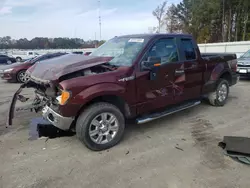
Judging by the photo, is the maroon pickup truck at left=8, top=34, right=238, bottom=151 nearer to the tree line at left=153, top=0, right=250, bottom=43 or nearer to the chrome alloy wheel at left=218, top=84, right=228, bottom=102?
the chrome alloy wheel at left=218, top=84, right=228, bottom=102


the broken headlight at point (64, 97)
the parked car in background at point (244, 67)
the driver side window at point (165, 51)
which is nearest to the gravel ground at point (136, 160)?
the broken headlight at point (64, 97)

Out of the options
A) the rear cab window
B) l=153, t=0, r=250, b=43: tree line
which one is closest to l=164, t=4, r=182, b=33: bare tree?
l=153, t=0, r=250, b=43: tree line

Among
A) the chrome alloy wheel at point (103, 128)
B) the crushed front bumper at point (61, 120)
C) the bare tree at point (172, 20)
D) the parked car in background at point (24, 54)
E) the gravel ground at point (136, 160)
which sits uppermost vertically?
the bare tree at point (172, 20)

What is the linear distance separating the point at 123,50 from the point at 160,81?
92 cm

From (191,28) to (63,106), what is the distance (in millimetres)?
43813

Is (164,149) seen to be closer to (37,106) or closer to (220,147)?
(220,147)

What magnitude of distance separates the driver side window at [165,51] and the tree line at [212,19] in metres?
29.3

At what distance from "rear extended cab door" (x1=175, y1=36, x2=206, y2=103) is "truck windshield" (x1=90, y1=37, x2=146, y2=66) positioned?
103 centimetres

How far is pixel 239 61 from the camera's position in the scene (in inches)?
393

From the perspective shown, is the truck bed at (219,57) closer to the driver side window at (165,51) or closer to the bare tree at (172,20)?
the driver side window at (165,51)

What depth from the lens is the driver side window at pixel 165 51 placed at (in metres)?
4.04

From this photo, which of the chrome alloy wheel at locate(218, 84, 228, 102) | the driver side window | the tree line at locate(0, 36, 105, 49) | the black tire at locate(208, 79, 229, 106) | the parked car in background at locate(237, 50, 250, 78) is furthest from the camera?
the tree line at locate(0, 36, 105, 49)

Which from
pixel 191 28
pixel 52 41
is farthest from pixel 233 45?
pixel 52 41

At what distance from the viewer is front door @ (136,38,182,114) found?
3834mm
